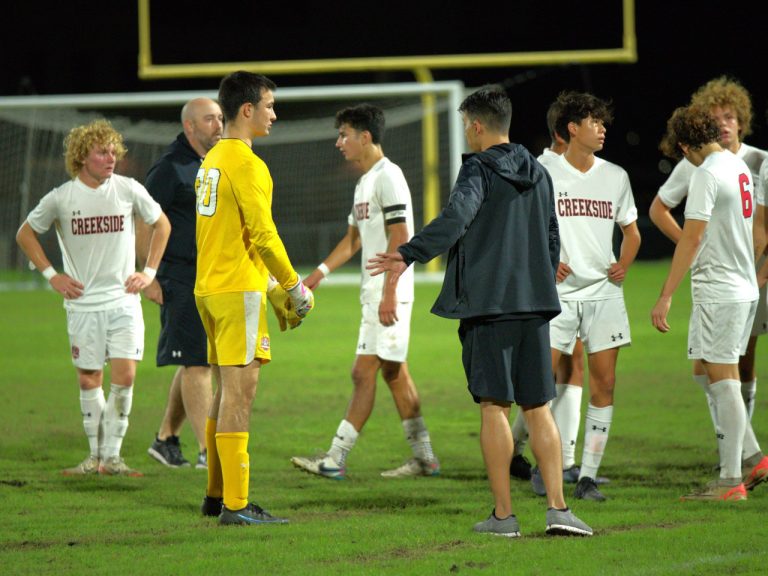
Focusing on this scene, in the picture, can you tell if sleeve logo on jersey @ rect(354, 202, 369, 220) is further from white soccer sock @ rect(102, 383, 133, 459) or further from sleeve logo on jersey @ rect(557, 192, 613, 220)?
white soccer sock @ rect(102, 383, 133, 459)

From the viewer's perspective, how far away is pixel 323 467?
689 centimetres

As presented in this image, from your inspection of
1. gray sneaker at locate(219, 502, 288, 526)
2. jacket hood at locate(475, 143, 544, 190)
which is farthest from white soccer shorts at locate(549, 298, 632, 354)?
gray sneaker at locate(219, 502, 288, 526)

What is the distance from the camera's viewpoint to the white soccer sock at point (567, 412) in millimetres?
6629

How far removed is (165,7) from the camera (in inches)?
866

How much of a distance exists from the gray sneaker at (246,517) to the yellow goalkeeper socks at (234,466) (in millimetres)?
25

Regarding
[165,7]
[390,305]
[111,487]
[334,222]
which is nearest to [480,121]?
[390,305]

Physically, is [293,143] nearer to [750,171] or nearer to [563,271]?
[750,171]

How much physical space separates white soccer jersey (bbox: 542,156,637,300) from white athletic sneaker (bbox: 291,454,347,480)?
1.71 meters

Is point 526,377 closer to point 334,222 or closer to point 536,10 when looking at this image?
point 334,222

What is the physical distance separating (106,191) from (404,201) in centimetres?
186

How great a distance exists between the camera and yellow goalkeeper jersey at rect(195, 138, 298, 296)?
543cm

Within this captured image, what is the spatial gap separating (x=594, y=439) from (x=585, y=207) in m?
Result: 1.31

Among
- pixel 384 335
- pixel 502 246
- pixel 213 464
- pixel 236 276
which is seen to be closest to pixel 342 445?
pixel 384 335

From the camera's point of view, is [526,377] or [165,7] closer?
[526,377]
